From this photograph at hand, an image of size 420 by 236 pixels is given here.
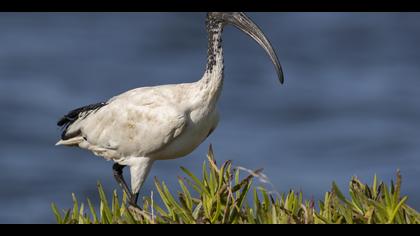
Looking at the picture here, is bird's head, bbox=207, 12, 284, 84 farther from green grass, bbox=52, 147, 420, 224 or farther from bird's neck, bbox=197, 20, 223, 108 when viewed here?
green grass, bbox=52, 147, 420, 224

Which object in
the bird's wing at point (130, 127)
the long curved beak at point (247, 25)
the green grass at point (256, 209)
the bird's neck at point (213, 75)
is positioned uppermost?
the long curved beak at point (247, 25)

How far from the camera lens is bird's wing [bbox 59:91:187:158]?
304 inches

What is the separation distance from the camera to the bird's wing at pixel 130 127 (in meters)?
7.73

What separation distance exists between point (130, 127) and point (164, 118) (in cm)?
42

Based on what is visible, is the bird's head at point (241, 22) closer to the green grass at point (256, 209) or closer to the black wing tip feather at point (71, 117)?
the black wing tip feather at point (71, 117)

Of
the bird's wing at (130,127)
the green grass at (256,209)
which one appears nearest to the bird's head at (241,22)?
the bird's wing at (130,127)

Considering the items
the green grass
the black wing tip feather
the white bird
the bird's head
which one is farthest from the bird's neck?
Answer: the green grass

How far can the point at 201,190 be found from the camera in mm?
6023

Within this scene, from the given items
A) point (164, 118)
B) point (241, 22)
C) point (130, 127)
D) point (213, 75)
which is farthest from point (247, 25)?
point (130, 127)

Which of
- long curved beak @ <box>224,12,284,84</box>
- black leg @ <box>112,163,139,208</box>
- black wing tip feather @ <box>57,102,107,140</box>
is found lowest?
black leg @ <box>112,163,139,208</box>

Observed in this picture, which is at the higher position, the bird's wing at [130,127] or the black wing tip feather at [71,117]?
the black wing tip feather at [71,117]

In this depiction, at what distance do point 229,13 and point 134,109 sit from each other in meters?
0.99

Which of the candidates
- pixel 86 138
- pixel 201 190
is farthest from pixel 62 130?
pixel 201 190
